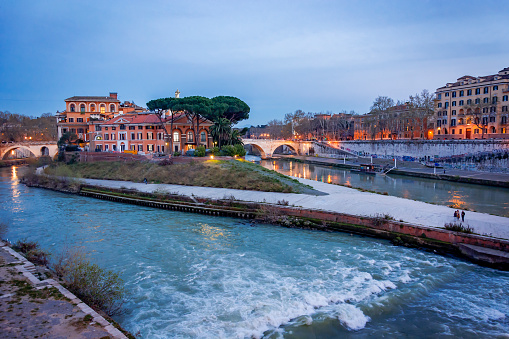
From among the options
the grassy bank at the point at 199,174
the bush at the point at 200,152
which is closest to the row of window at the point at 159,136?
the grassy bank at the point at 199,174

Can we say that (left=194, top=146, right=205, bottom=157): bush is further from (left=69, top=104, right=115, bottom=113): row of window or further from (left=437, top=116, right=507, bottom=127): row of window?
(left=437, top=116, right=507, bottom=127): row of window

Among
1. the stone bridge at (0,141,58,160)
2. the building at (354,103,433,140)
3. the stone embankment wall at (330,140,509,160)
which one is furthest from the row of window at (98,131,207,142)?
the building at (354,103,433,140)

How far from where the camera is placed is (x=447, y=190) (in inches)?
1144

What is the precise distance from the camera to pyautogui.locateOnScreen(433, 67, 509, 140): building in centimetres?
4597

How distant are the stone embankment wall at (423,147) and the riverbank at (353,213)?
24437 millimetres

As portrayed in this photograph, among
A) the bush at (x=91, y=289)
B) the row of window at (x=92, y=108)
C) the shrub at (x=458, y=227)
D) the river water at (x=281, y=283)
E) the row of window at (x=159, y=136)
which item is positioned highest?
the row of window at (x=92, y=108)

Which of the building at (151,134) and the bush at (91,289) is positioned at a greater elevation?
the building at (151,134)

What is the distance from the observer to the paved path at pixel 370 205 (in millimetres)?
14719

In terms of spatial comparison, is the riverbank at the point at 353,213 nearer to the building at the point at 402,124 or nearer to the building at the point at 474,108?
the building at the point at 474,108

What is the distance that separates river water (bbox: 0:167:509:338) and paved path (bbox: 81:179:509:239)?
6.92 feet

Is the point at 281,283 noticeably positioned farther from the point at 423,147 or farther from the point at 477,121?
the point at 477,121

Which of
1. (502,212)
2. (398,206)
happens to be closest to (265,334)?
(398,206)

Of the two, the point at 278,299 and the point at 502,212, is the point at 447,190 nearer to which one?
the point at 502,212

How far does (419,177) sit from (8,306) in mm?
38340
